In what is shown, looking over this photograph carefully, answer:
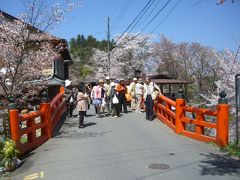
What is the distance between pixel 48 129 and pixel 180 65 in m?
42.2

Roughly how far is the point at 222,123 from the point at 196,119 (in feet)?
4.65

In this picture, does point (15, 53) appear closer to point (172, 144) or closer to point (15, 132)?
point (15, 132)

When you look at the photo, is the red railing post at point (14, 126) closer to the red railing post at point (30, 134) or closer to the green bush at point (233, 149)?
the red railing post at point (30, 134)

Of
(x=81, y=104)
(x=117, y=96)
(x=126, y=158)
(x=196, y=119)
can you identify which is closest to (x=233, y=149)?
(x=196, y=119)

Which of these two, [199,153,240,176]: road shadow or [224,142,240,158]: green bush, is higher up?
[224,142,240,158]: green bush

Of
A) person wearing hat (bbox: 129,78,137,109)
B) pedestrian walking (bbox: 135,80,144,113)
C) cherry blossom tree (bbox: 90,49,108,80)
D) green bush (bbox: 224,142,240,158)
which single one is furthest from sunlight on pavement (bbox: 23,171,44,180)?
cherry blossom tree (bbox: 90,49,108,80)

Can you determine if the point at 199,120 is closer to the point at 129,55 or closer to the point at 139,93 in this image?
the point at 139,93

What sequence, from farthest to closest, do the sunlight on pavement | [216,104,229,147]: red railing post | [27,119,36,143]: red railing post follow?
[27,119,36,143]: red railing post → [216,104,229,147]: red railing post → the sunlight on pavement

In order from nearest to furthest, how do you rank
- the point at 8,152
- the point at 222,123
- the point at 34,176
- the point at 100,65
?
the point at 34,176, the point at 8,152, the point at 222,123, the point at 100,65

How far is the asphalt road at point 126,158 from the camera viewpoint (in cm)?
676

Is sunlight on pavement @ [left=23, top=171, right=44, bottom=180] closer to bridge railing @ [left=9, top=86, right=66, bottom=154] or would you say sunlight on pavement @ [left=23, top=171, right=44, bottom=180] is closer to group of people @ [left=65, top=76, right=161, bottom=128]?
bridge railing @ [left=9, top=86, right=66, bottom=154]

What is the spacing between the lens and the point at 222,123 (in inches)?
339

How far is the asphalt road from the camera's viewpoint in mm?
6758

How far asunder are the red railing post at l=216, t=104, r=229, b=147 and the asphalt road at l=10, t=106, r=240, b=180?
307 millimetres
